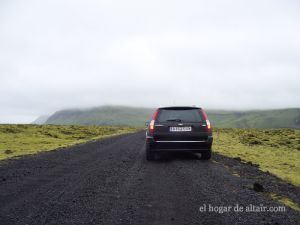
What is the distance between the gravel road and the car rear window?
2.87 meters

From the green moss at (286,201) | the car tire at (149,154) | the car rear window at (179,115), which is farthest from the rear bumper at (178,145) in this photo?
the green moss at (286,201)

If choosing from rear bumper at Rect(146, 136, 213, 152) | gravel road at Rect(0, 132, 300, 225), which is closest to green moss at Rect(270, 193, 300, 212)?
gravel road at Rect(0, 132, 300, 225)

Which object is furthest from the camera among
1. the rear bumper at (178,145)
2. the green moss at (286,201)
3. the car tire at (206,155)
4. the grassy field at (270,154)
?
the car tire at (206,155)

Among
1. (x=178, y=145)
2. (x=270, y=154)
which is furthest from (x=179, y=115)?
(x=270, y=154)

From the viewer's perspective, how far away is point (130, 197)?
7.47 m

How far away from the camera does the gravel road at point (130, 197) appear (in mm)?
5895

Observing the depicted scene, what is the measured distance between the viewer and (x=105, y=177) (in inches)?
399

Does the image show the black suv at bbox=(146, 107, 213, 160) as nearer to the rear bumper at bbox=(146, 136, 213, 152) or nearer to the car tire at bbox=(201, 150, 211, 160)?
the rear bumper at bbox=(146, 136, 213, 152)

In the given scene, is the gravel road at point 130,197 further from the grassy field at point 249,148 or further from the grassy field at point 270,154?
the grassy field at point 249,148

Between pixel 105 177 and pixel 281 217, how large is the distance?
5.56m

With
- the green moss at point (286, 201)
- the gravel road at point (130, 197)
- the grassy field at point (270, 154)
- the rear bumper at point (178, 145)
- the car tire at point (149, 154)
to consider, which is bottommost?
the grassy field at point (270, 154)

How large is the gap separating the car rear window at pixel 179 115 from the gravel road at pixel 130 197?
9.43 ft

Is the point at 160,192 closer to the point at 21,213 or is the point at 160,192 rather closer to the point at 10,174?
the point at 21,213

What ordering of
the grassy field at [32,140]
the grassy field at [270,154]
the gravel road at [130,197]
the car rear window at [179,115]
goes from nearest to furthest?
1. the gravel road at [130,197]
2. the grassy field at [270,154]
3. the car rear window at [179,115]
4. the grassy field at [32,140]
